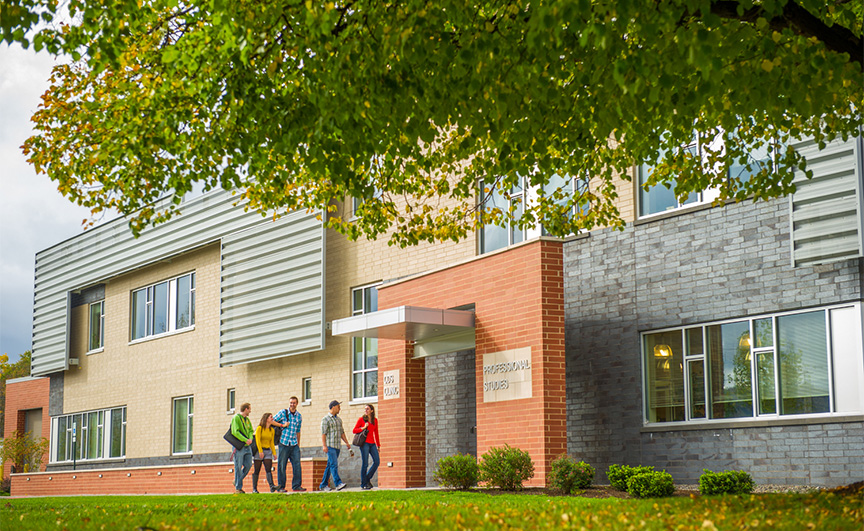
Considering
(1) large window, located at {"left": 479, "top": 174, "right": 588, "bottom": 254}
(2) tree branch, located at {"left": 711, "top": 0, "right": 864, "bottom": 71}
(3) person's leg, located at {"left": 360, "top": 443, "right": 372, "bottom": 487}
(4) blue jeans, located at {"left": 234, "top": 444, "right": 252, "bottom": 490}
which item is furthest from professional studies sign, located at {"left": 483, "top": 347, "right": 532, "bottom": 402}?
(2) tree branch, located at {"left": 711, "top": 0, "right": 864, "bottom": 71}

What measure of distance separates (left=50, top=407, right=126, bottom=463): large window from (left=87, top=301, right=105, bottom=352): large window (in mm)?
2501

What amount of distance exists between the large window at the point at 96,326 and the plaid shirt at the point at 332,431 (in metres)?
19.6

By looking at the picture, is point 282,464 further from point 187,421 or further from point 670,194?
point 187,421

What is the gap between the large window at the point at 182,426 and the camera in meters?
30.1

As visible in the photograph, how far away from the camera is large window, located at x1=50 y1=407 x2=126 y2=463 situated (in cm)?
3397

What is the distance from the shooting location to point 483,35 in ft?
27.7

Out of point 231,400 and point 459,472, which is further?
point 231,400

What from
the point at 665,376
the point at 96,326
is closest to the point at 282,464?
the point at 665,376

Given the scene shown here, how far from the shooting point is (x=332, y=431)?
62.5 ft

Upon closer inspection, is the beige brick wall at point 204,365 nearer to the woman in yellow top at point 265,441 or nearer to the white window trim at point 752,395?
the woman in yellow top at point 265,441

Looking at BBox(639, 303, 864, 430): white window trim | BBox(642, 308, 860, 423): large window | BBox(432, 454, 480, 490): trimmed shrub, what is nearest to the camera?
BBox(639, 303, 864, 430): white window trim

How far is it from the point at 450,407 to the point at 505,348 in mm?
3451

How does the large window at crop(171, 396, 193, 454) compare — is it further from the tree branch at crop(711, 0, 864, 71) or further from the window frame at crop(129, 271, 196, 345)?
the tree branch at crop(711, 0, 864, 71)

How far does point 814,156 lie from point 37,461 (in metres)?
34.9
